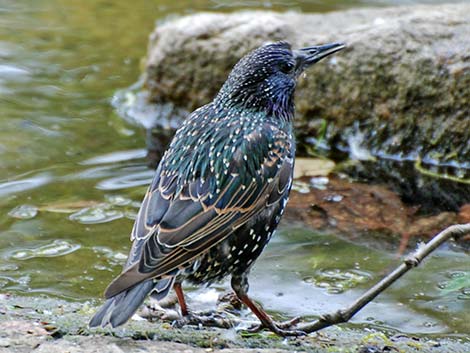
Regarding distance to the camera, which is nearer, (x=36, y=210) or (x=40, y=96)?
(x=36, y=210)

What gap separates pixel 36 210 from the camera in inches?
238

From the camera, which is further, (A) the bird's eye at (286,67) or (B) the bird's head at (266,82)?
(A) the bird's eye at (286,67)

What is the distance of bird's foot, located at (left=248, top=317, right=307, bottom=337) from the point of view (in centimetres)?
430

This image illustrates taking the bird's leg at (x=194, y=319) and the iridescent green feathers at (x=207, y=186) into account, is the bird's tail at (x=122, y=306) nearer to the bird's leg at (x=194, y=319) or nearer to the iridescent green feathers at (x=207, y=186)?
the iridescent green feathers at (x=207, y=186)

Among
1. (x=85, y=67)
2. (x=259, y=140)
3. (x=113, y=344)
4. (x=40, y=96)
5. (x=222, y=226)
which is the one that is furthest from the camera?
(x=85, y=67)

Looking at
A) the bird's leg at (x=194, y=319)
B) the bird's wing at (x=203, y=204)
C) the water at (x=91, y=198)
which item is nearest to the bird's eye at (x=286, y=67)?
the bird's wing at (x=203, y=204)

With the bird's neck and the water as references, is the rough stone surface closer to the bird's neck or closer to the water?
the water

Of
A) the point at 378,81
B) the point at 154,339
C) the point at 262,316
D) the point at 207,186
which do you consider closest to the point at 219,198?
the point at 207,186

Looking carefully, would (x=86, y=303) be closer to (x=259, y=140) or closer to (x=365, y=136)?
(x=259, y=140)

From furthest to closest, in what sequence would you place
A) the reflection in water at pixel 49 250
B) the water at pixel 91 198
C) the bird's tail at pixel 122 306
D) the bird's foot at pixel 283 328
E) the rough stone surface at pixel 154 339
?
the reflection in water at pixel 49 250 → the water at pixel 91 198 → the bird's foot at pixel 283 328 → the rough stone surface at pixel 154 339 → the bird's tail at pixel 122 306

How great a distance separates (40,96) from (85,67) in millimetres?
825

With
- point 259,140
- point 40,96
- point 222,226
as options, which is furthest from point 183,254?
point 40,96

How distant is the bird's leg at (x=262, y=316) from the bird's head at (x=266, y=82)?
917 mm

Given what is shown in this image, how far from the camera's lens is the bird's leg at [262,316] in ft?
14.2
